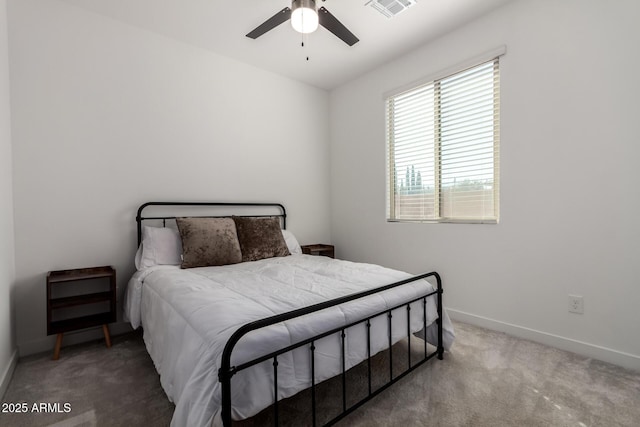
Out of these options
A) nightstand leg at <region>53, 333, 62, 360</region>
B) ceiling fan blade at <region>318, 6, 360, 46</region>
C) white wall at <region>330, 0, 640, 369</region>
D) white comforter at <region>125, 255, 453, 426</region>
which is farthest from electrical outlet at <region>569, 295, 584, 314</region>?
nightstand leg at <region>53, 333, 62, 360</region>

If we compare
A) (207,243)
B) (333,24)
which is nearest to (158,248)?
(207,243)

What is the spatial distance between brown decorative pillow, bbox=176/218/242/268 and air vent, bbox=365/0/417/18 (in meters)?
2.19

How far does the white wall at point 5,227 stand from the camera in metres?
1.83

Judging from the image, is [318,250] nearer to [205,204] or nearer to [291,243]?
[291,243]

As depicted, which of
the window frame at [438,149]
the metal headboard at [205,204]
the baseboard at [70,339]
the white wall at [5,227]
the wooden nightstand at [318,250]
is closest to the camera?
the white wall at [5,227]

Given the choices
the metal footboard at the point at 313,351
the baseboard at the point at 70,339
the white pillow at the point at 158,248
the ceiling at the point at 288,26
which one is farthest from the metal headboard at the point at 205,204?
the metal footboard at the point at 313,351

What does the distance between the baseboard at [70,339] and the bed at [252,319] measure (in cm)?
33

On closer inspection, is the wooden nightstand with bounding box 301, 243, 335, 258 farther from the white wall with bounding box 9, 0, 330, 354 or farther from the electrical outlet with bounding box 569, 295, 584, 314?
the electrical outlet with bounding box 569, 295, 584, 314

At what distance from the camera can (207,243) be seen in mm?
2482

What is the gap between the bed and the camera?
3.71ft

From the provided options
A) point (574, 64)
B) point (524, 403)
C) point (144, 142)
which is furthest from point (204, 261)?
point (574, 64)

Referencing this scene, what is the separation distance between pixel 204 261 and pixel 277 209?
133 centimetres

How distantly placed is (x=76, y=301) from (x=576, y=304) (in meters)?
3.57

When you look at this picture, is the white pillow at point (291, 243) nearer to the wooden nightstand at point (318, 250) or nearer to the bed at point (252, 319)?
the wooden nightstand at point (318, 250)
